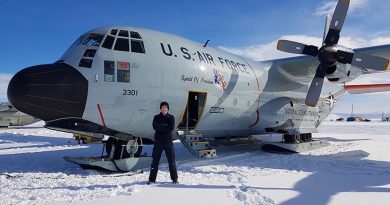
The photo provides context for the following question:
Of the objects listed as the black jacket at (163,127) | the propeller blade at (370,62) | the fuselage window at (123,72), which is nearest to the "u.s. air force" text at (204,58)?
the fuselage window at (123,72)

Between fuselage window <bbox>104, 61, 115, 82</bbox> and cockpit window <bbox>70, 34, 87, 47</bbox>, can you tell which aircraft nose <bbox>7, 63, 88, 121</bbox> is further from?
cockpit window <bbox>70, 34, 87, 47</bbox>

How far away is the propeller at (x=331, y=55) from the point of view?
11.4 meters

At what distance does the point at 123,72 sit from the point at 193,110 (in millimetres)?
3029

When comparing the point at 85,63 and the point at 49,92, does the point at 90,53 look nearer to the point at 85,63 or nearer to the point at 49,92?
the point at 85,63

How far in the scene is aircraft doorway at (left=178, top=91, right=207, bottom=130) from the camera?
1089 centimetres

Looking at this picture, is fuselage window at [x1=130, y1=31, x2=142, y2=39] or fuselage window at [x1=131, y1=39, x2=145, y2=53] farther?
fuselage window at [x1=130, y1=31, x2=142, y2=39]

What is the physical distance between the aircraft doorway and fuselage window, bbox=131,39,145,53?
6.70ft

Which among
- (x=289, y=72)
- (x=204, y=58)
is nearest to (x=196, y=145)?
(x=204, y=58)

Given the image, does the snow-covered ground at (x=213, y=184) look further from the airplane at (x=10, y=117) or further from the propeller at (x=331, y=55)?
the airplane at (x=10, y=117)

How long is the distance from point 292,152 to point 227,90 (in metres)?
3.73

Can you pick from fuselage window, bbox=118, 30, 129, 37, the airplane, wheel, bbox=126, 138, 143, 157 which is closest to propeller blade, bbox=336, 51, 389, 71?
fuselage window, bbox=118, 30, 129, 37

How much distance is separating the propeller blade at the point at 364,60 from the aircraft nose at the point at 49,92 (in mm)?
8001

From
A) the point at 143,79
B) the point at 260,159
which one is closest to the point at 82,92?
the point at 143,79

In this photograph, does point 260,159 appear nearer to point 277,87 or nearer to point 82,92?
point 277,87
